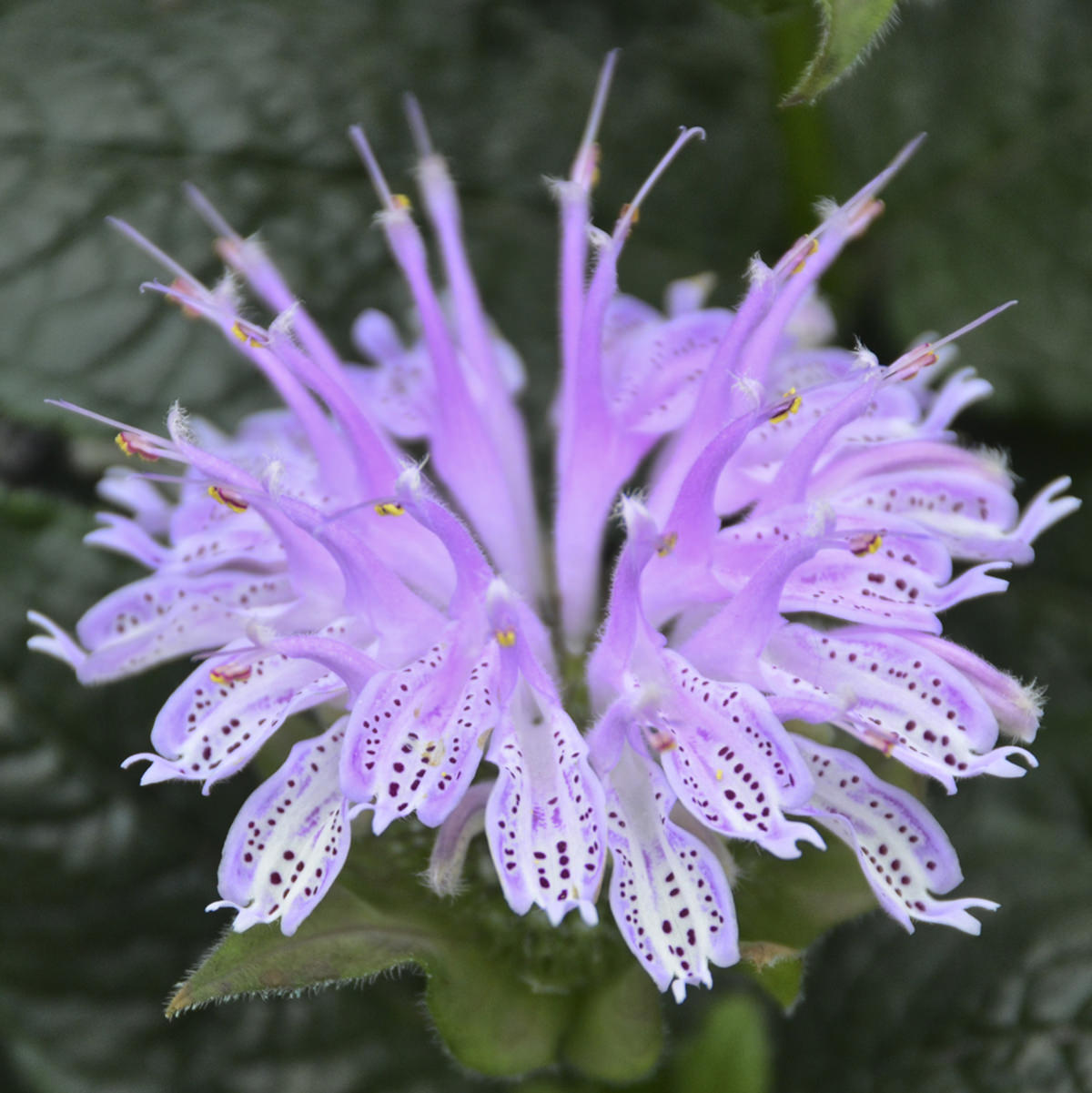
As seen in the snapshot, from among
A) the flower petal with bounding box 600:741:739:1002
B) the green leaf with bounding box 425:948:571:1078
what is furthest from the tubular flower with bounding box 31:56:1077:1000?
the green leaf with bounding box 425:948:571:1078

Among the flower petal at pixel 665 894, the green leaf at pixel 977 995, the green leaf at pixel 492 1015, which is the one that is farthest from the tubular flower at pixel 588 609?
the green leaf at pixel 977 995

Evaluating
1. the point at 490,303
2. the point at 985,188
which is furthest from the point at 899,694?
the point at 985,188

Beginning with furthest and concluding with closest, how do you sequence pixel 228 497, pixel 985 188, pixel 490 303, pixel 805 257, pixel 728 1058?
pixel 985 188 → pixel 490 303 → pixel 728 1058 → pixel 805 257 → pixel 228 497

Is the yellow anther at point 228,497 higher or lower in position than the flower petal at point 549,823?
higher

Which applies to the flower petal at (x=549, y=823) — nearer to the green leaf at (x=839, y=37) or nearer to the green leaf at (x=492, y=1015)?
the green leaf at (x=492, y=1015)

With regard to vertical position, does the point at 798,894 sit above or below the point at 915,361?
below

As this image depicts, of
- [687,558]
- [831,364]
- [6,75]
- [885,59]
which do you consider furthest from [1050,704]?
[6,75]

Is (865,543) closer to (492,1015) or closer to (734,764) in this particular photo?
(734,764)
